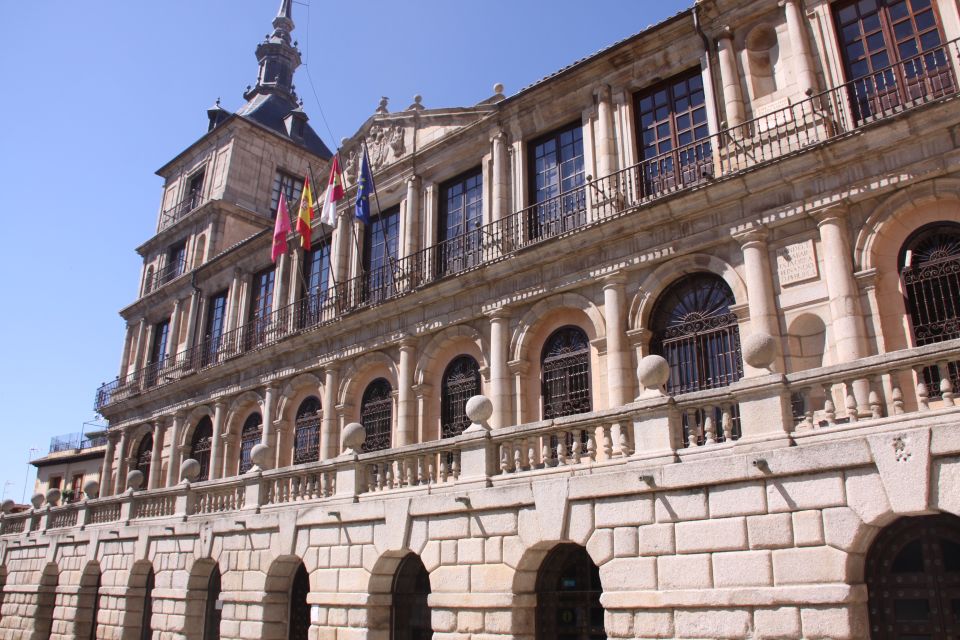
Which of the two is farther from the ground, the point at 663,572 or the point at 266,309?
the point at 266,309

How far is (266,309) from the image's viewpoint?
22891 mm

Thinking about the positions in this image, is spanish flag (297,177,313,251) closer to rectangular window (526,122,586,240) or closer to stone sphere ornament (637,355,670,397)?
rectangular window (526,122,586,240)

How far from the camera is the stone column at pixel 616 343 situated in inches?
512

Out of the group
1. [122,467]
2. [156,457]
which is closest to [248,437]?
[156,457]

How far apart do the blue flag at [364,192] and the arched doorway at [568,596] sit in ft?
32.2

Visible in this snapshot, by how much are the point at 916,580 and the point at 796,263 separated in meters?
5.17

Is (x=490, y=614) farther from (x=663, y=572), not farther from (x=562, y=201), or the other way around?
(x=562, y=201)

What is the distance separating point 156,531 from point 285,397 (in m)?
4.66

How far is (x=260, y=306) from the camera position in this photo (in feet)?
76.3

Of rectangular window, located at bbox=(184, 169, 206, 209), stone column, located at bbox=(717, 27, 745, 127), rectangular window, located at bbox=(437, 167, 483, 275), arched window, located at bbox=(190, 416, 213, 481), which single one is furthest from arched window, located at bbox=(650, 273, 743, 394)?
rectangular window, located at bbox=(184, 169, 206, 209)

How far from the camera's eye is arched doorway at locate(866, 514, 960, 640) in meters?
7.66

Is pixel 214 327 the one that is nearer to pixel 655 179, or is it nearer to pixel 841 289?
pixel 655 179

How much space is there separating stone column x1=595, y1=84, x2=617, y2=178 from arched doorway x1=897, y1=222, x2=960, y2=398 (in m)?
5.44

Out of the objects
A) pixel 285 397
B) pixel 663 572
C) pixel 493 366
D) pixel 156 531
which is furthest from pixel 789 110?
pixel 156 531
